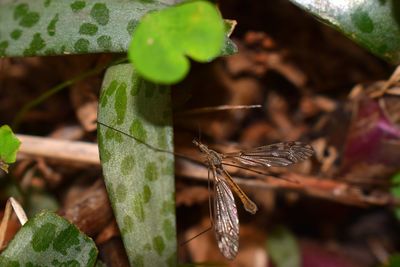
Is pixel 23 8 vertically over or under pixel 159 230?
over

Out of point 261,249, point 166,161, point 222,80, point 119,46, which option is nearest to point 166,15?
point 119,46

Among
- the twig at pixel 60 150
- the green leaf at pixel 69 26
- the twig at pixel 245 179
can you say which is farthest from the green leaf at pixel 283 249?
the green leaf at pixel 69 26

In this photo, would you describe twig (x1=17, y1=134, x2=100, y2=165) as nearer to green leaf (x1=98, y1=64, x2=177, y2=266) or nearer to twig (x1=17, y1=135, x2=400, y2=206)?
twig (x1=17, y1=135, x2=400, y2=206)

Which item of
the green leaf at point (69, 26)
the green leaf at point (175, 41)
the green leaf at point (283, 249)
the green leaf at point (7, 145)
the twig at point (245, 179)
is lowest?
the green leaf at point (283, 249)

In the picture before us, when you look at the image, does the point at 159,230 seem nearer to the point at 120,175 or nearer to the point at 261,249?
the point at 120,175

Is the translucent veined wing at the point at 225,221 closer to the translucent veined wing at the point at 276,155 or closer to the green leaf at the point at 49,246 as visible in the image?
the translucent veined wing at the point at 276,155

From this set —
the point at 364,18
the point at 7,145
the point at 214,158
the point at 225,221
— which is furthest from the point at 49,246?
the point at 364,18

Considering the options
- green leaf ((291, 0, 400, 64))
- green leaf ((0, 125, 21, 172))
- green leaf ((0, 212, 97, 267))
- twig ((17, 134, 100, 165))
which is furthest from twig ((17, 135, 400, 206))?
green leaf ((291, 0, 400, 64))
